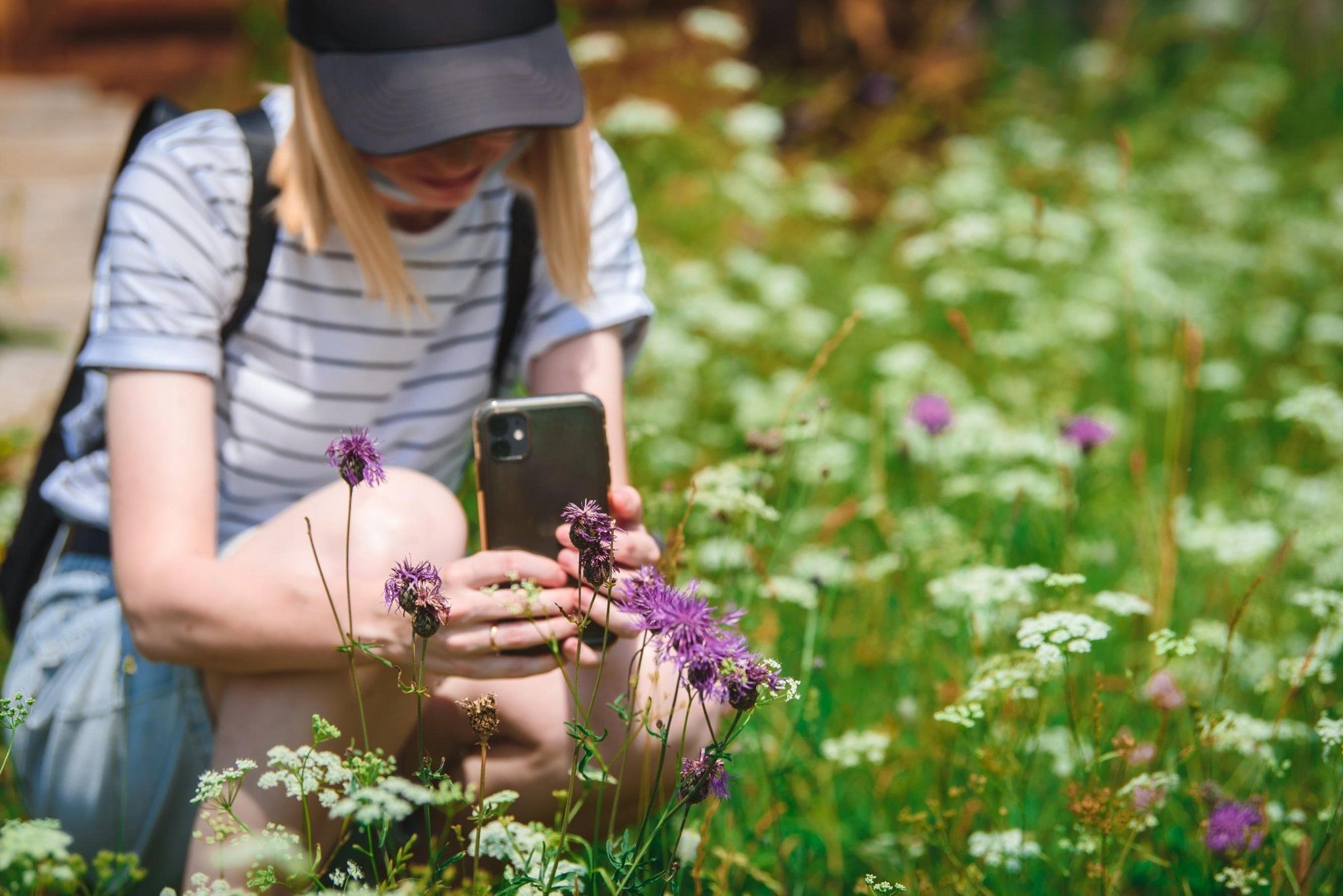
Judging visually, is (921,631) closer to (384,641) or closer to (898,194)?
(384,641)

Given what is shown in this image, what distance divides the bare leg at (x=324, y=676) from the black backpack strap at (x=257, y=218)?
0.94 feet

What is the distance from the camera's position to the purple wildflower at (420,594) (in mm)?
1015

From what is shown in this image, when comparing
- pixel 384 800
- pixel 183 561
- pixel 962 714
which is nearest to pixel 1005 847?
pixel 962 714

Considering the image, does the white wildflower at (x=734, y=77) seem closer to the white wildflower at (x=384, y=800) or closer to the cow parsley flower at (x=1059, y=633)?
the cow parsley flower at (x=1059, y=633)

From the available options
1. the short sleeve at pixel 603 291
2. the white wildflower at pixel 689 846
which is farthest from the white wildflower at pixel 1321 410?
the white wildflower at pixel 689 846

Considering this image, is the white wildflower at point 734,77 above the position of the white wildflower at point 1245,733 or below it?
above

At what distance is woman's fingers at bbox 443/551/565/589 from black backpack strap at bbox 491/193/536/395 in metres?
0.61

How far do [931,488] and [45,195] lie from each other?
10.1ft

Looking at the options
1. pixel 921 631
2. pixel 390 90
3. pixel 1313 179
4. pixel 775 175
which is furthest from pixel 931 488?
pixel 1313 179

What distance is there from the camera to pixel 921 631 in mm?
1986

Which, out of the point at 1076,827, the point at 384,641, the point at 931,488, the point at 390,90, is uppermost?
the point at 390,90

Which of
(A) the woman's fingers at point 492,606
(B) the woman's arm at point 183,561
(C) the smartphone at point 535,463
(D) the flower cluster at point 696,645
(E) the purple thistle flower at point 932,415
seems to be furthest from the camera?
(E) the purple thistle flower at point 932,415

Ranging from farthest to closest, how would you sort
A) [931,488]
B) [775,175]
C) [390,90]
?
[775,175] < [931,488] < [390,90]

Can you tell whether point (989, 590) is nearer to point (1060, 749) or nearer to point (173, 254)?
point (1060, 749)
